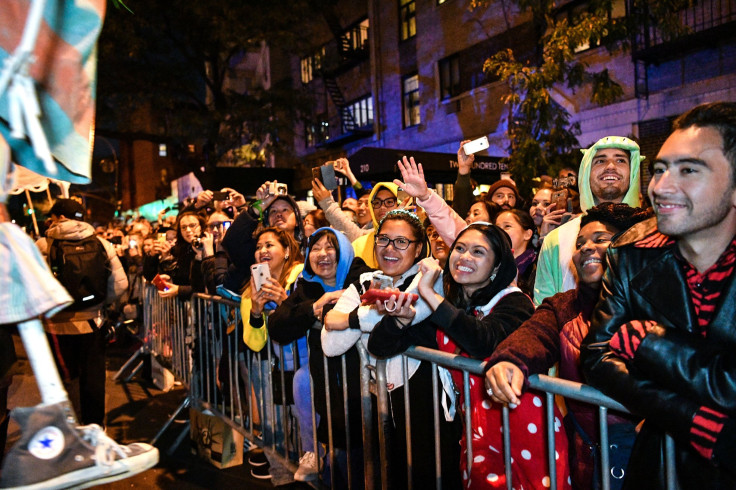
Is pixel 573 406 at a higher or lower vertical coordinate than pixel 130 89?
lower

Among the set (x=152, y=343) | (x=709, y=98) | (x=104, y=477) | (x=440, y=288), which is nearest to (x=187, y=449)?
(x=152, y=343)

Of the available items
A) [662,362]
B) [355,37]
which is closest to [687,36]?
[662,362]

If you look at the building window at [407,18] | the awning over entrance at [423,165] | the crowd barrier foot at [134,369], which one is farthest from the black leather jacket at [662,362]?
the building window at [407,18]

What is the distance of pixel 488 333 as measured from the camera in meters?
2.66

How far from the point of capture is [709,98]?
33.7 ft

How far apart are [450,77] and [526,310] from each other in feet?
49.8

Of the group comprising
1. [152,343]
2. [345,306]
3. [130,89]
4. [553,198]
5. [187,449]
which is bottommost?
[187,449]

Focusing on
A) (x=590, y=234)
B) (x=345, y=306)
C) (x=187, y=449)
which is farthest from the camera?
(x=187, y=449)

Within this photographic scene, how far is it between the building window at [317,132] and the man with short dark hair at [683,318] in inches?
856

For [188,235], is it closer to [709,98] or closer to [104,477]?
[104,477]

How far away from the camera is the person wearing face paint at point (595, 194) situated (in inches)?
138

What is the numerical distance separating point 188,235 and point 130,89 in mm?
16185

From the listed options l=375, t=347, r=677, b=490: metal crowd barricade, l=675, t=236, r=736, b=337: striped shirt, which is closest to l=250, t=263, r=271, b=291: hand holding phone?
l=375, t=347, r=677, b=490: metal crowd barricade

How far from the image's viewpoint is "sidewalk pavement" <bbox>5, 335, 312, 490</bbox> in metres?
4.56
